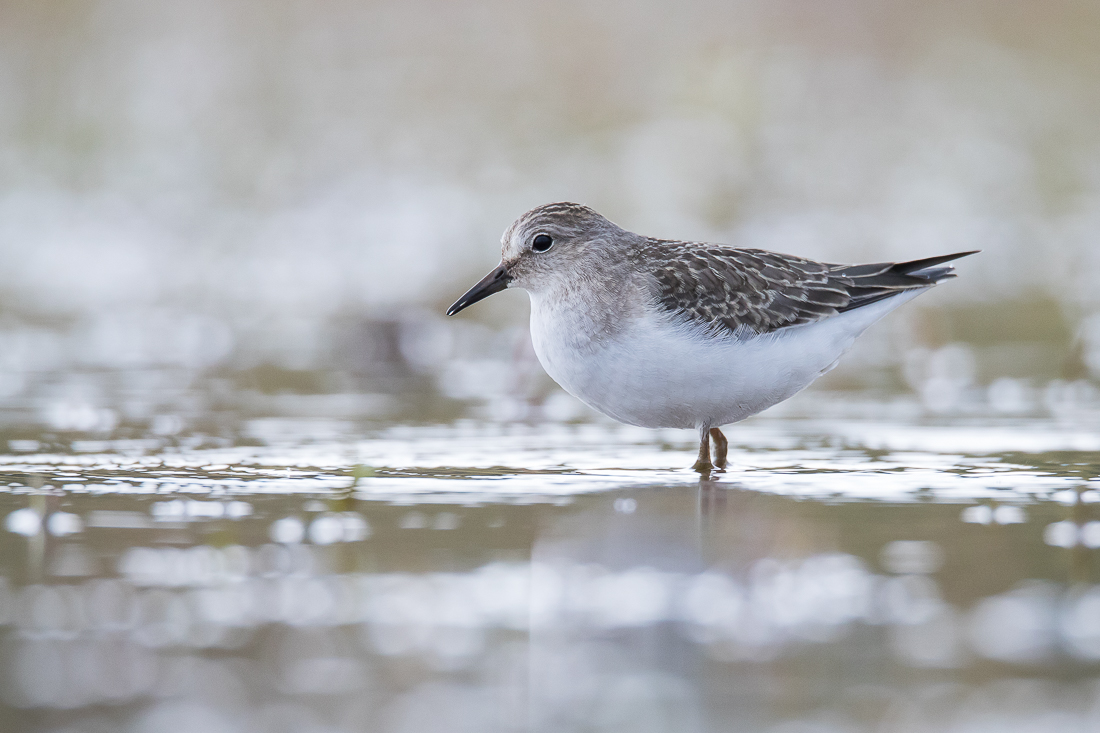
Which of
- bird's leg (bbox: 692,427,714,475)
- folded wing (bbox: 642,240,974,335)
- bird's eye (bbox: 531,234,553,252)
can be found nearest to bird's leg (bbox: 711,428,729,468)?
bird's leg (bbox: 692,427,714,475)

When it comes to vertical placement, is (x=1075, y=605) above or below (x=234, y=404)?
below

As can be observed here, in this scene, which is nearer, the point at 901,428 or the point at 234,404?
the point at 901,428

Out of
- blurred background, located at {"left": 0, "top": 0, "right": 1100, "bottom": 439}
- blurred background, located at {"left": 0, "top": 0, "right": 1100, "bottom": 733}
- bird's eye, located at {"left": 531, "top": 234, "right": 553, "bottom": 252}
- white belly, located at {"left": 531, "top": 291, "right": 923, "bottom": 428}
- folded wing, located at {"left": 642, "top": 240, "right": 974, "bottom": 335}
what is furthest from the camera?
blurred background, located at {"left": 0, "top": 0, "right": 1100, "bottom": 439}

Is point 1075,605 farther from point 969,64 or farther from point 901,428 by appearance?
point 969,64

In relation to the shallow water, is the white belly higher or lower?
higher

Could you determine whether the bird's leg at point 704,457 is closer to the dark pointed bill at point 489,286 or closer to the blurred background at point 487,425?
the blurred background at point 487,425

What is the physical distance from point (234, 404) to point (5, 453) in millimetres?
1555

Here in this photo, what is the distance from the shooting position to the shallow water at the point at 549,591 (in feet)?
9.78

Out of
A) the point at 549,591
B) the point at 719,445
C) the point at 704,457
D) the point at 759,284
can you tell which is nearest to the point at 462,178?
the point at 759,284

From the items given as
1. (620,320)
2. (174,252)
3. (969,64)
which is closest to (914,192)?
(969,64)

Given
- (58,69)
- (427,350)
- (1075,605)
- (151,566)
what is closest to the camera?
(1075,605)

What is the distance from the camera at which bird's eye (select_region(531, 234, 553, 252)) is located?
6.16 meters

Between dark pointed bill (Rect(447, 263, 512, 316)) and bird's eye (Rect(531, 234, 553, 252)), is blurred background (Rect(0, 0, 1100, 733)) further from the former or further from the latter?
bird's eye (Rect(531, 234, 553, 252))

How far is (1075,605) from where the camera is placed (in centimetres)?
353
